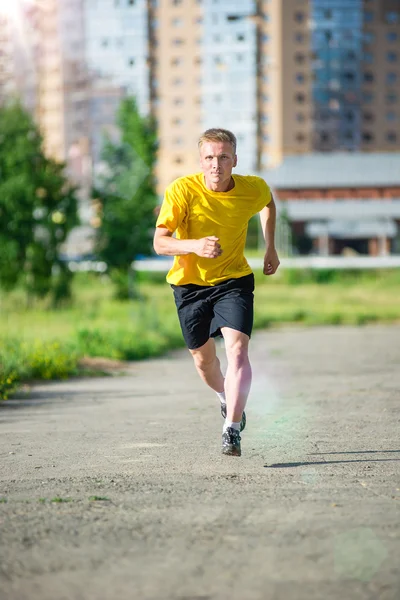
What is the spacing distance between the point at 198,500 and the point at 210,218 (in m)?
2.10

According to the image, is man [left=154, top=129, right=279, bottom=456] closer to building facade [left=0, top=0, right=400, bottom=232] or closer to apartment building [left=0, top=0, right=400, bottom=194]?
apartment building [left=0, top=0, right=400, bottom=194]

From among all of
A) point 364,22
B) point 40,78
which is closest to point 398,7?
point 364,22

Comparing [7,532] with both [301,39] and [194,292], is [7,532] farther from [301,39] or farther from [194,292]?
[301,39]

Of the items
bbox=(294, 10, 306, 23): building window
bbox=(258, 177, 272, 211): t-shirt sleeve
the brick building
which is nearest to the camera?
bbox=(258, 177, 272, 211): t-shirt sleeve

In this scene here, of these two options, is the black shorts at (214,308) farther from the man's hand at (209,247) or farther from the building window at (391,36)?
the building window at (391,36)

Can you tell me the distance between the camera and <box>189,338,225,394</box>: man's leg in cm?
756

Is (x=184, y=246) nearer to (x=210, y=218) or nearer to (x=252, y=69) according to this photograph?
(x=210, y=218)

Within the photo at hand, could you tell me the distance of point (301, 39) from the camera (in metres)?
128

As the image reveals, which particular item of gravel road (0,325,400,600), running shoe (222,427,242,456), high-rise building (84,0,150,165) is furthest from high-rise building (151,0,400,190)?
running shoe (222,427,242,456)

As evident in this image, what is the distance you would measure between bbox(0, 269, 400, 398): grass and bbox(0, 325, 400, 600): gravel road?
9.35 feet

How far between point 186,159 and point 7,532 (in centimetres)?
12682

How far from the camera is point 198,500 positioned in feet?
18.1

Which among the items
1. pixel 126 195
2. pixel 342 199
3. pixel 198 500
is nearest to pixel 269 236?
pixel 198 500

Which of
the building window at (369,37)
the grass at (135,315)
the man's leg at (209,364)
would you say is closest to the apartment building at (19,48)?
the building window at (369,37)
